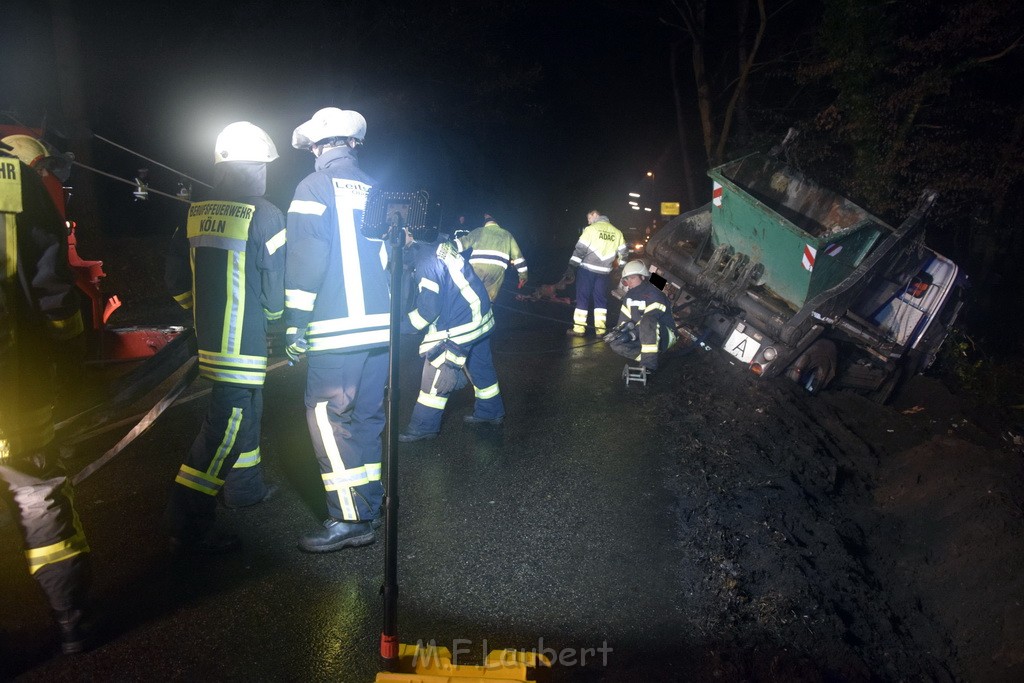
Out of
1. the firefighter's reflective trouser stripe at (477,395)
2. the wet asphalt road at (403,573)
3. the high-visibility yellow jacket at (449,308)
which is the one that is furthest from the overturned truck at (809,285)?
the high-visibility yellow jacket at (449,308)

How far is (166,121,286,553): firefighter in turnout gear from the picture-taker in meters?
3.40

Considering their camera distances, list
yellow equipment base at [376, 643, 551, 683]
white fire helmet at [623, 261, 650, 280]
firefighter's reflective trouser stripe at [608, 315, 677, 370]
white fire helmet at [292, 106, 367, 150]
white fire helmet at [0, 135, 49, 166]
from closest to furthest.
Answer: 1. yellow equipment base at [376, 643, 551, 683]
2. white fire helmet at [292, 106, 367, 150]
3. white fire helmet at [0, 135, 49, 166]
4. firefighter's reflective trouser stripe at [608, 315, 677, 370]
5. white fire helmet at [623, 261, 650, 280]

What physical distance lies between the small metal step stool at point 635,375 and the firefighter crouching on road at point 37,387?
4970mm

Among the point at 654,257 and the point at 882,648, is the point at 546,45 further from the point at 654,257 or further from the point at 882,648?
the point at 882,648

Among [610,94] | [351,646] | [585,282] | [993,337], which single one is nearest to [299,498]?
[351,646]

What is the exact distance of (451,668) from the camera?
2580 mm

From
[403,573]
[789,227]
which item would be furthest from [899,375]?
[403,573]

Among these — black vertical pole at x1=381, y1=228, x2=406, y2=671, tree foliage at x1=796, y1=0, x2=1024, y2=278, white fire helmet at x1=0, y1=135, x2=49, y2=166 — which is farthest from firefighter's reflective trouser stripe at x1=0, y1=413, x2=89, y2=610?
tree foliage at x1=796, y1=0, x2=1024, y2=278

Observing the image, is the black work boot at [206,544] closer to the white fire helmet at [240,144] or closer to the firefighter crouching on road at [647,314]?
the white fire helmet at [240,144]

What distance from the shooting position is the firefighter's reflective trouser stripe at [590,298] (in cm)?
887

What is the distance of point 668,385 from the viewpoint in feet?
22.6

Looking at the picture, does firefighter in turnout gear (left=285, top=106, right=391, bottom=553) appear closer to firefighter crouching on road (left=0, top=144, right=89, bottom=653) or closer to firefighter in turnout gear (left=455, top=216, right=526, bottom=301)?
firefighter crouching on road (left=0, top=144, right=89, bottom=653)

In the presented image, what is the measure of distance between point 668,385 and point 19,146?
5.75 meters

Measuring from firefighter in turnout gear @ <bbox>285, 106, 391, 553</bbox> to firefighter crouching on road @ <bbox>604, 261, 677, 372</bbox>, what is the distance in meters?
3.80
